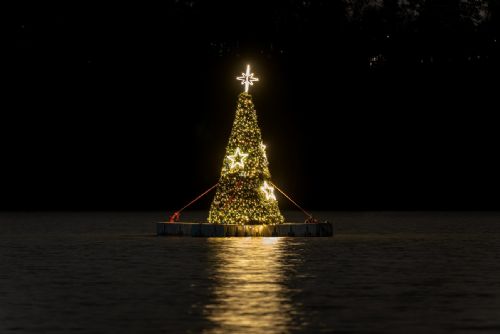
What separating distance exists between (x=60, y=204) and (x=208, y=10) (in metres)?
9.53

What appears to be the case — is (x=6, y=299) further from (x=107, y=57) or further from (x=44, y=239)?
(x=107, y=57)

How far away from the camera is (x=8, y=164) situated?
4547 centimetres

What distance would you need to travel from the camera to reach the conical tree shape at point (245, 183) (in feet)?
88.0

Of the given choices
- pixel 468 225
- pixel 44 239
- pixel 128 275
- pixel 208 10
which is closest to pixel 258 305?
pixel 128 275

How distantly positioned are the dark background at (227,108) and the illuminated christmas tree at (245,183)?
18.3 metres

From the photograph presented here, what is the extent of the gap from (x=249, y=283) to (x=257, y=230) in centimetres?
1154

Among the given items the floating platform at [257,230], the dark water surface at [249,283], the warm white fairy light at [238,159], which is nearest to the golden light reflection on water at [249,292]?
the dark water surface at [249,283]

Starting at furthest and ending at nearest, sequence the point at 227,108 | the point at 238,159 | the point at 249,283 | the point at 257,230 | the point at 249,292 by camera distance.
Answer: the point at 227,108 → the point at 238,159 → the point at 257,230 → the point at 249,283 → the point at 249,292

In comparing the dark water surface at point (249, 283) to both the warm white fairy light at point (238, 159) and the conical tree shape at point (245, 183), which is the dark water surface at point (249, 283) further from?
the warm white fairy light at point (238, 159)

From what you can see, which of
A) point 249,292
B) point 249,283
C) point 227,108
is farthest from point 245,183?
point 227,108

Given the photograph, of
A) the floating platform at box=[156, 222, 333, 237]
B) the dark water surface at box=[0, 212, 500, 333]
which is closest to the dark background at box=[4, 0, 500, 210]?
the dark water surface at box=[0, 212, 500, 333]

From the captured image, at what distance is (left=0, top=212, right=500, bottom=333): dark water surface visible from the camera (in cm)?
1095

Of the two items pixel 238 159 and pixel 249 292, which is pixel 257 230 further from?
pixel 249 292

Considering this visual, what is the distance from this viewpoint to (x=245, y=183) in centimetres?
2686
